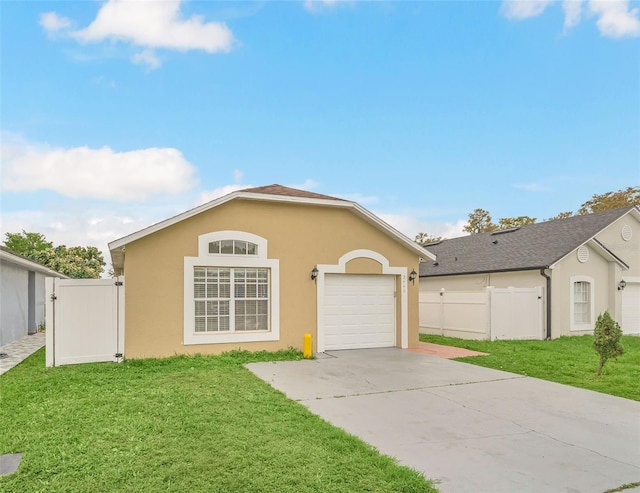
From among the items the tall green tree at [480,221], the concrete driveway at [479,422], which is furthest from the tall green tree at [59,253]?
the tall green tree at [480,221]

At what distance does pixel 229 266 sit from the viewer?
1093cm

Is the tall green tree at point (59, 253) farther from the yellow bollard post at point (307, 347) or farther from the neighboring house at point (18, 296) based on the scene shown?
the yellow bollard post at point (307, 347)

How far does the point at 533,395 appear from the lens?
7441mm

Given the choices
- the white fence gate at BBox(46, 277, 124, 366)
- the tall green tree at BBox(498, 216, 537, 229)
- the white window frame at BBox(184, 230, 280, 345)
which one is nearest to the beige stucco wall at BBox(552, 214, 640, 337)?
the white window frame at BBox(184, 230, 280, 345)

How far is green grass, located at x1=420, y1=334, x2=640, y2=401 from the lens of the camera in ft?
27.7

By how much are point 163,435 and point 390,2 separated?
12143 mm

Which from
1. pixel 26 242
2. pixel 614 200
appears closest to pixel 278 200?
pixel 614 200

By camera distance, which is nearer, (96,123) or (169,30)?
(169,30)

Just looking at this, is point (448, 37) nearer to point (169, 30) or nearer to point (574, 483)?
point (169, 30)

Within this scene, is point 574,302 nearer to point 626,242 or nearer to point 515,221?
point 626,242

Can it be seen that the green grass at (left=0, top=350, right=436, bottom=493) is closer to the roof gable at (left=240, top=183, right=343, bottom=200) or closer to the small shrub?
the roof gable at (left=240, top=183, right=343, bottom=200)

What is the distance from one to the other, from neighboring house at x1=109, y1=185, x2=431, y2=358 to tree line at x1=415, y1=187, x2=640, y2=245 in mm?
19940

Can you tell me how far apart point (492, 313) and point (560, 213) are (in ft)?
101

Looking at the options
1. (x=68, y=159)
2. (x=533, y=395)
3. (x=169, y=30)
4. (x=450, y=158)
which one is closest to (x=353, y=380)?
(x=533, y=395)
